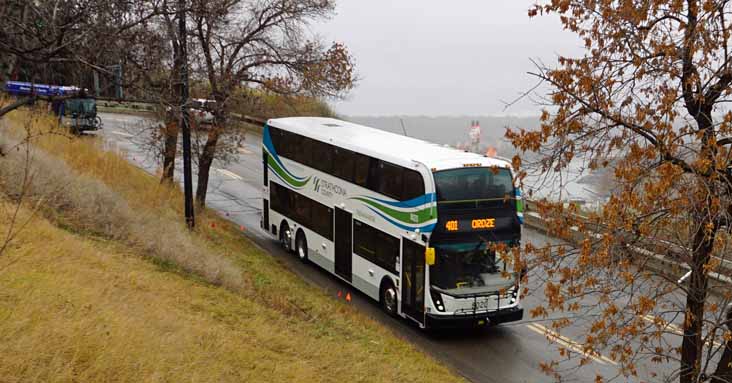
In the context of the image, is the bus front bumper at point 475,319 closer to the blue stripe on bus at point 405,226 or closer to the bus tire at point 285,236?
the blue stripe on bus at point 405,226

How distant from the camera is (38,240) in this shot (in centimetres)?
1140

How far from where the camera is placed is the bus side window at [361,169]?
16500 millimetres

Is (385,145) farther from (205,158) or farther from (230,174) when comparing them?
(230,174)

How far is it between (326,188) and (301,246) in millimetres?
2430

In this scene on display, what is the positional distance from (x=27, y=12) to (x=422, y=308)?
852 centimetres

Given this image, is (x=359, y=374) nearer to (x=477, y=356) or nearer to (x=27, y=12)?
(x=477, y=356)

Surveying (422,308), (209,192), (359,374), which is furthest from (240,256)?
(209,192)

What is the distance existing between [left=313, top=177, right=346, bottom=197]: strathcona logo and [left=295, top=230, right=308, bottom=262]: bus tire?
161 cm

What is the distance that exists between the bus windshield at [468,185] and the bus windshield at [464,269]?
2.97 feet

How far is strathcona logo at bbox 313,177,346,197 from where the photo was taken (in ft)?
57.8

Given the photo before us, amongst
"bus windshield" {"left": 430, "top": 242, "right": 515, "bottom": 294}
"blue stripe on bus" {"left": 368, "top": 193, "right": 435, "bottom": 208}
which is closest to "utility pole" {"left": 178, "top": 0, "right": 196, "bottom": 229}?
"blue stripe on bus" {"left": 368, "top": 193, "right": 435, "bottom": 208}

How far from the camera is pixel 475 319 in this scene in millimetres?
14344

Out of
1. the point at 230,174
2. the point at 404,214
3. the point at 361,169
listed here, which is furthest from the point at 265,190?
the point at 230,174

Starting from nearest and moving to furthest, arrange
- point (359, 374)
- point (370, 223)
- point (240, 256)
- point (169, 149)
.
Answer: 1. point (359, 374)
2. point (370, 223)
3. point (240, 256)
4. point (169, 149)
